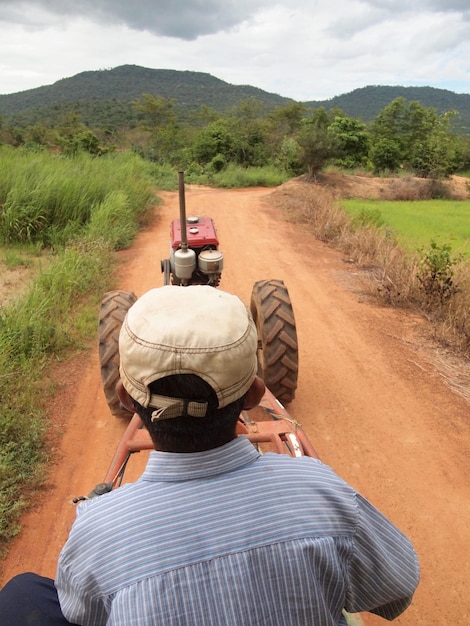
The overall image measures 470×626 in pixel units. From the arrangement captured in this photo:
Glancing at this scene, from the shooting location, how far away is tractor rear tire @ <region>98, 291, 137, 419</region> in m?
3.43

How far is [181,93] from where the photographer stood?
11481 centimetres

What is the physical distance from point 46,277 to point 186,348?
536 centimetres

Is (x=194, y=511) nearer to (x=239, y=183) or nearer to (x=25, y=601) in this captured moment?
(x=25, y=601)

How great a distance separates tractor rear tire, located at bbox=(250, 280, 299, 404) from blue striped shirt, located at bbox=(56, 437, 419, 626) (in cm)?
247

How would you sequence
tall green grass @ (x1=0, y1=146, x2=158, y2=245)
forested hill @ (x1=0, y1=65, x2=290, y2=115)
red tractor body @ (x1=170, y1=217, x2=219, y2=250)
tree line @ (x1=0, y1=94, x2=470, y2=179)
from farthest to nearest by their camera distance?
forested hill @ (x1=0, y1=65, x2=290, y2=115)
tree line @ (x1=0, y1=94, x2=470, y2=179)
tall green grass @ (x1=0, y1=146, x2=158, y2=245)
red tractor body @ (x1=170, y1=217, x2=219, y2=250)

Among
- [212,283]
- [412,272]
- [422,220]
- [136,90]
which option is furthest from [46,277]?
[136,90]

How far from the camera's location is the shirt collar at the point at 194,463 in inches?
41.0

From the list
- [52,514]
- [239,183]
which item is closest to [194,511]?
[52,514]

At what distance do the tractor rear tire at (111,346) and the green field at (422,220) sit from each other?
603cm

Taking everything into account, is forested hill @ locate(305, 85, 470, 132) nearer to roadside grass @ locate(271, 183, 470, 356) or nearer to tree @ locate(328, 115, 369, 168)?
tree @ locate(328, 115, 369, 168)

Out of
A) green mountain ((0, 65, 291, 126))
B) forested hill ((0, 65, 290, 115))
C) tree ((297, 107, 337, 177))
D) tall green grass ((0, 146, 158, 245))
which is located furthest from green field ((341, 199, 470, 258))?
forested hill ((0, 65, 290, 115))

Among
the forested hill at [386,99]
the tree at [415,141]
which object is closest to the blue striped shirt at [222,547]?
the tree at [415,141]

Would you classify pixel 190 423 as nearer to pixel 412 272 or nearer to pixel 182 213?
pixel 182 213

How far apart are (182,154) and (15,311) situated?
2124 centimetres
